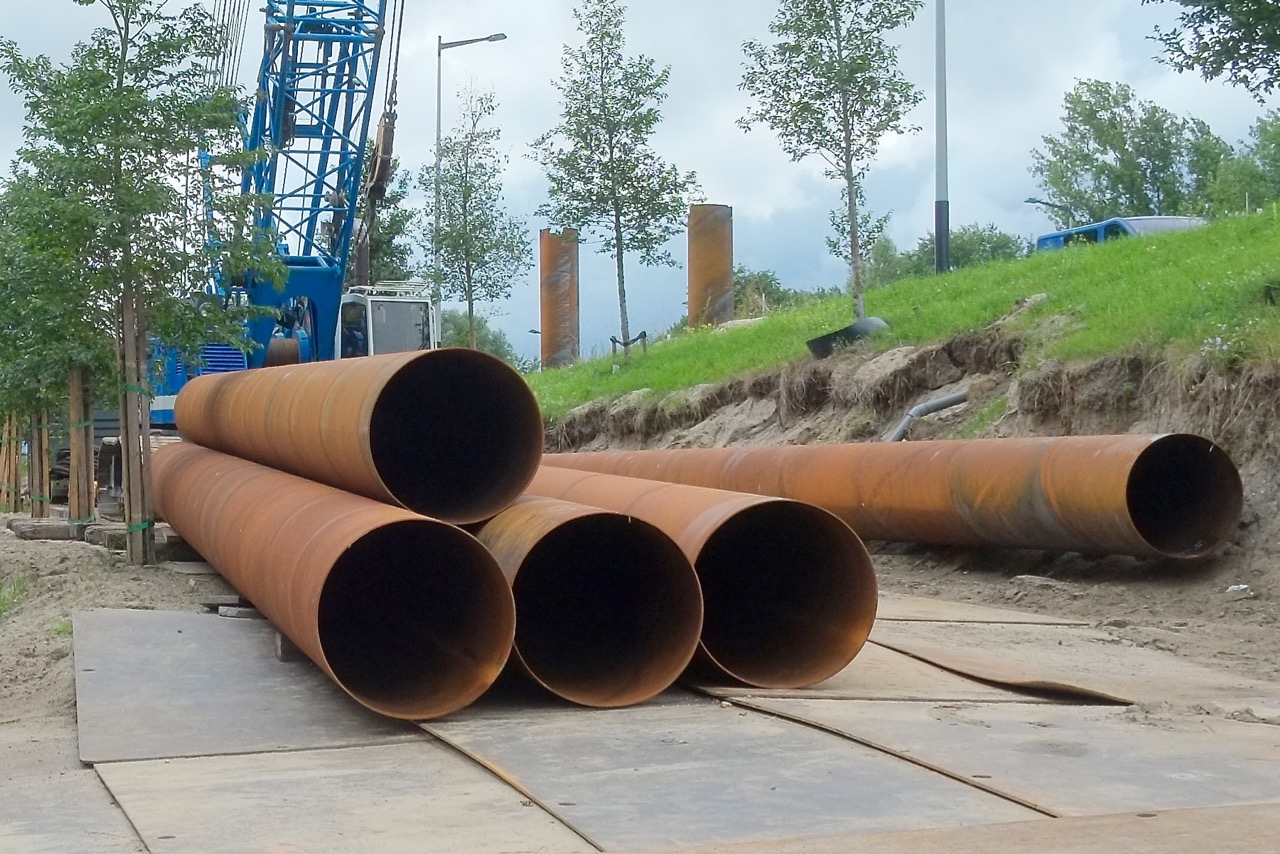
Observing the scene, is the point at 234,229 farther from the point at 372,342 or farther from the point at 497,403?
the point at 372,342

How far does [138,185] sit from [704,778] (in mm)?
8065

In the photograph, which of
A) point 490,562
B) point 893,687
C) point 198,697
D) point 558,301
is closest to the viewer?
point 490,562

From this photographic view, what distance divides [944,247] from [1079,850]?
17.9 m

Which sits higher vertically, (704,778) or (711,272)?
(711,272)

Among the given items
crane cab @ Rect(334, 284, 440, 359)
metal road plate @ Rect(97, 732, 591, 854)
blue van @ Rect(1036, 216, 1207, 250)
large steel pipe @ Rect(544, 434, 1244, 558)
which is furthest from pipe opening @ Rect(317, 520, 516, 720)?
blue van @ Rect(1036, 216, 1207, 250)

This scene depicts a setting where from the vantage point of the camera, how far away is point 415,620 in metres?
7.57

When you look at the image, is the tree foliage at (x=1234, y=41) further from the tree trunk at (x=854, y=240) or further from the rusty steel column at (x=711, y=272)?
the rusty steel column at (x=711, y=272)

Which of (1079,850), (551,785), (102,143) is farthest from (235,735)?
(102,143)

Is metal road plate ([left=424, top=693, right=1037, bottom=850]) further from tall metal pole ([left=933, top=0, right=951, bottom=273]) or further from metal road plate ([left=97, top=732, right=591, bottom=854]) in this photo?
tall metal pole ([left=933, top=0, right=951, bottom=273])

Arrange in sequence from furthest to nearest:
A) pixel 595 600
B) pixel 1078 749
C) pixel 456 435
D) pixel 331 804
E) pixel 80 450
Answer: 1. pixel 80 450
2. pixel 456 435
3. pixel 595 600
4. pixel 1078 749
5. pixel 331 804

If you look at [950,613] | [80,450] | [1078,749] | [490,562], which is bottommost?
[950,613]

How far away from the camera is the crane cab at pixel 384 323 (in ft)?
64.4

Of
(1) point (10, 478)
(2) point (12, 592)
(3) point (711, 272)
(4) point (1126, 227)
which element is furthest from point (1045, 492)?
(3) point (711, 272)

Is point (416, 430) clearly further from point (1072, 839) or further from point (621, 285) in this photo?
point (621, 285)
